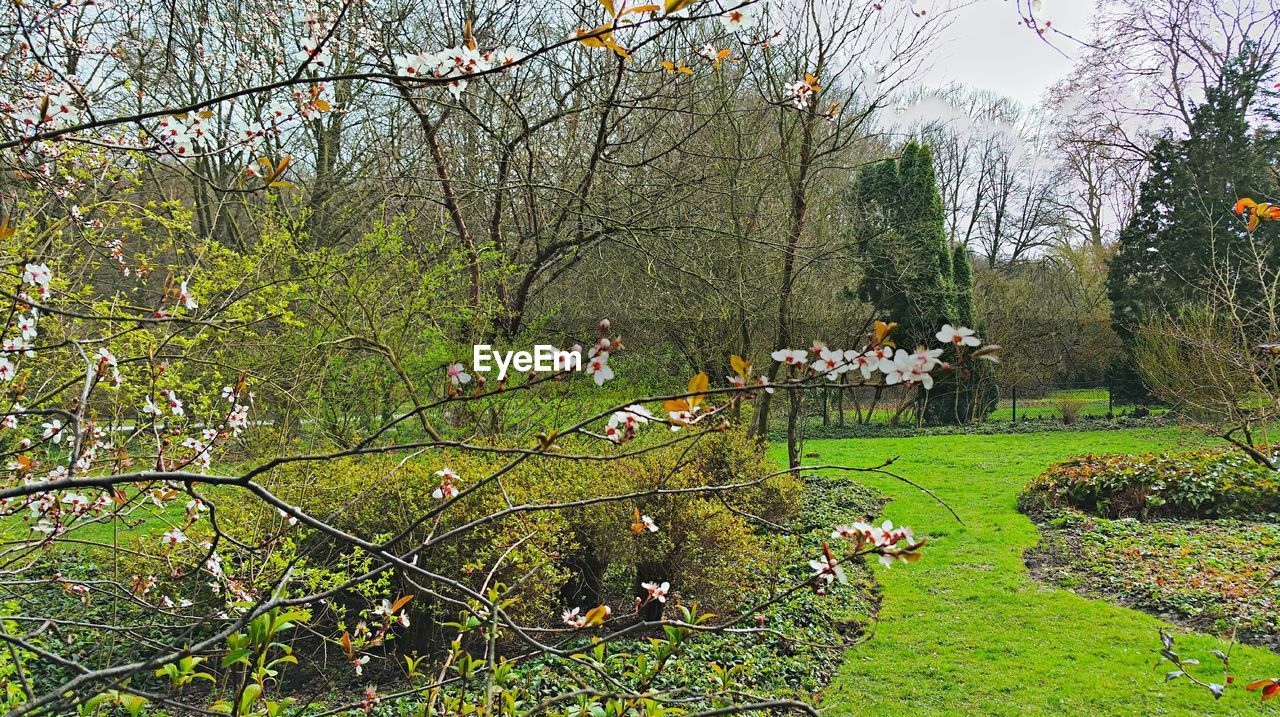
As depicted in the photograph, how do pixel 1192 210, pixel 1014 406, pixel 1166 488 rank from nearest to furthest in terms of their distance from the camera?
pixel 1166 488
pixel 1192 210
pixel 1014 406

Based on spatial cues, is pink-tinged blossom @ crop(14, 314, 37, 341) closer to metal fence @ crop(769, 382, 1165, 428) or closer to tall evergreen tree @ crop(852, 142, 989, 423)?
tall evergreen tree @ crop(852, 142, 989, 423)

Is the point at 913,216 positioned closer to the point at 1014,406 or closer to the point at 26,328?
the point at 1014,406

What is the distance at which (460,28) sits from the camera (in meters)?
6.89

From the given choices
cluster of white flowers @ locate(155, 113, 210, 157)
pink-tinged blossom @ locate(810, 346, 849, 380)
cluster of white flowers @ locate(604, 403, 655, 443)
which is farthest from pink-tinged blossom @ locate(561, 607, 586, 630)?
cluster of white flowers @ locate(155, 113, 210, 157)

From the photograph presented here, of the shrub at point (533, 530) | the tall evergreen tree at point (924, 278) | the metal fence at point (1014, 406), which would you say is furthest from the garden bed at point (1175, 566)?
the metal fence at point (1014, 406)

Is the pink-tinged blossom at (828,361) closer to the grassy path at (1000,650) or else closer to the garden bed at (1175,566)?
the grassy path at (1000,650)

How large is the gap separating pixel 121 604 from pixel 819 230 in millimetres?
10285

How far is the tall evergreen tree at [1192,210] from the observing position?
610 inches

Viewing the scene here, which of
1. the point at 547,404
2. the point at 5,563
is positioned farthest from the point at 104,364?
the point at 547,404

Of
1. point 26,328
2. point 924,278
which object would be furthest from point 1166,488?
point 26,328

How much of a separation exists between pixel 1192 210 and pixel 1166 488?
11.6 metres

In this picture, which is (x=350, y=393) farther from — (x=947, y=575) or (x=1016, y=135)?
(x=1016, y=135)

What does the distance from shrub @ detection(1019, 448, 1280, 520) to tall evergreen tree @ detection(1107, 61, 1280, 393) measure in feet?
23.2

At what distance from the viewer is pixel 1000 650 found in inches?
189
